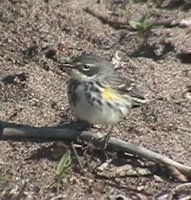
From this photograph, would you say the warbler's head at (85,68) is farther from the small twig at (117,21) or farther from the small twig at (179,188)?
the small twig at (117,21)

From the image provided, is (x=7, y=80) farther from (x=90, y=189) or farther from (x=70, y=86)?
(x=90, y=189)

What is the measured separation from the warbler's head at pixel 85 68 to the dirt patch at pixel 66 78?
0.45 metres

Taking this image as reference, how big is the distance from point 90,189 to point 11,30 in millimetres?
2705

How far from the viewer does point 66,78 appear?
308 inches

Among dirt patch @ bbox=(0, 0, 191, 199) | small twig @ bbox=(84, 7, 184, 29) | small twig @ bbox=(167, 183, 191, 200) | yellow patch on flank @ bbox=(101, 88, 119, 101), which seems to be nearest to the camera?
small twig @ bbox=(167, 183, 191, 200)

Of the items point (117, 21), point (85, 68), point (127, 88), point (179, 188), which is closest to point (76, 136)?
point (85, 68)

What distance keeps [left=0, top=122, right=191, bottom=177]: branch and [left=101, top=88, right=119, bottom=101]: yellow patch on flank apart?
340mm

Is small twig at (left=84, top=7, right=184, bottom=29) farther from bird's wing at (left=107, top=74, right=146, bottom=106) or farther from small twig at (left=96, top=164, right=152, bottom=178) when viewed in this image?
small twig at (left=96, top=164, right=152, bottom=178)

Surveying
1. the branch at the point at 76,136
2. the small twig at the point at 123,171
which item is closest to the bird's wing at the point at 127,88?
the branch at the point at 76,136

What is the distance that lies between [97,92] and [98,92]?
1cm

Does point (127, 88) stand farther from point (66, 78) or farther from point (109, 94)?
point (66, 78)

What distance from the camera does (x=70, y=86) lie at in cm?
688

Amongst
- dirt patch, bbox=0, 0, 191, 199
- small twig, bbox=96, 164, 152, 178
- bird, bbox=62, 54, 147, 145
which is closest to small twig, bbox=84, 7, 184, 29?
dirt patch, bbox=0, 0, 191, 199

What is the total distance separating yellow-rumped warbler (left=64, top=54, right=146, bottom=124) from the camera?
6758mm
